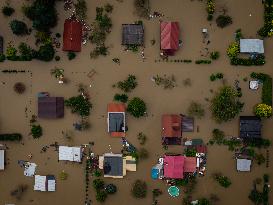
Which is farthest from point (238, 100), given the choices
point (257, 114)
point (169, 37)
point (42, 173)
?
point (42, 173)

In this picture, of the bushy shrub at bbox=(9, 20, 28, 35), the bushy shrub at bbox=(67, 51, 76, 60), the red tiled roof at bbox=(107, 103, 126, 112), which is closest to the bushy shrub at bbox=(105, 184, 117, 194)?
the red tiled roof at bbox=(107, 103, 126, 112)

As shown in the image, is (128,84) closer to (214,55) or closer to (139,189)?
(214,55)

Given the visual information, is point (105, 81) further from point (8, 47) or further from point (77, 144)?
point (8, 47)

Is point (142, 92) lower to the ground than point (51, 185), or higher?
higher

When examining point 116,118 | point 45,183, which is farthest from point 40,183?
point 116,118

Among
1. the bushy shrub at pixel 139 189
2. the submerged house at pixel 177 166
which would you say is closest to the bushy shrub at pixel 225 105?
the submerged house at pixel 177 166

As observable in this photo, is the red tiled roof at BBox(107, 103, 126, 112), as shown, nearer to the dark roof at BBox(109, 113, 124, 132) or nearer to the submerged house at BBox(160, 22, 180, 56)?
the dark roof at BBox(109, 113, 124, 132)

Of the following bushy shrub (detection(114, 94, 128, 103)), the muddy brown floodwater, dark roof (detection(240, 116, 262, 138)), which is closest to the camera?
dark roof (detection(240, 116, 262, 138))
